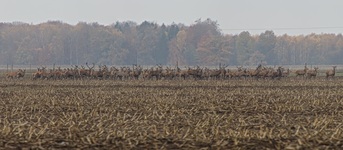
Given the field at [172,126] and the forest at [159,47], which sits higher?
the forest at [159,47]

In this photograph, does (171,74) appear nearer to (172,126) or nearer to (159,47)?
(172,126)

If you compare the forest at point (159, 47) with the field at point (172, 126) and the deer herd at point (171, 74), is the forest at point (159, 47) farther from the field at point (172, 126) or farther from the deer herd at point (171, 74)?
the field at point (172, 126)

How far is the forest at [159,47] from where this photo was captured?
127m

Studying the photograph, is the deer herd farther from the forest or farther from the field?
the forest

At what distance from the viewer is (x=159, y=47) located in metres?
142

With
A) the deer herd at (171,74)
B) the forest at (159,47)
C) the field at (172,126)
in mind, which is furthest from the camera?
the forest at (159,47)

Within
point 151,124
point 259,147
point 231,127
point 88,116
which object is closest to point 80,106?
point 88,116

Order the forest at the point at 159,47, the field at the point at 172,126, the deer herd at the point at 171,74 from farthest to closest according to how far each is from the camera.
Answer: the forest at the point at 159,47 → the deer herd at the point at 171,74 → the field at the point at 172,126

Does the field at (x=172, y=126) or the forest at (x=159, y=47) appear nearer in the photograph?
the field at (x=172, y=126)

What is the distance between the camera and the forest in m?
127

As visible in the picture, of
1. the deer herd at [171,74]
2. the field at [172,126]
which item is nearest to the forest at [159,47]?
the deer herd at [171,74]

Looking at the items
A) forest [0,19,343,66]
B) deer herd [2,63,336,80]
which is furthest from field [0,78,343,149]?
forest [0,19,343,66]

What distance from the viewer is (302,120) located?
16188 mm

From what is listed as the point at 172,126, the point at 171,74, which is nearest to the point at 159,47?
the point at 171,74
